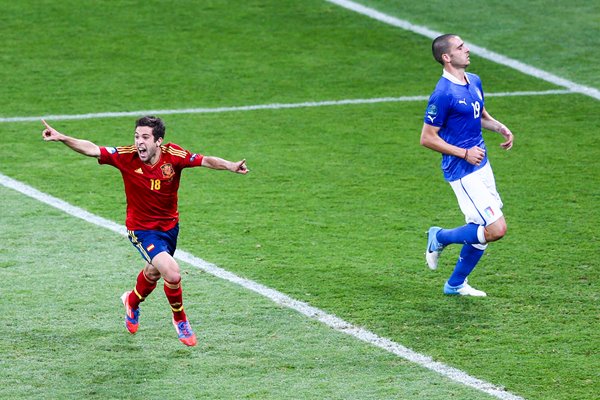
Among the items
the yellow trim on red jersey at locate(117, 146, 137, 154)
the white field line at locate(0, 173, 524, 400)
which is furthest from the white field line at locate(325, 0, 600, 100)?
the yellow trim on red jersey at locate(117, 146, 137, 154)

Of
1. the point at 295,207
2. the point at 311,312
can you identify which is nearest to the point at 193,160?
the point at 311,312

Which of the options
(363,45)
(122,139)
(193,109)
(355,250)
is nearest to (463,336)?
(355,250)

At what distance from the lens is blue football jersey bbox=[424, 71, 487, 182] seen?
8.88 metres

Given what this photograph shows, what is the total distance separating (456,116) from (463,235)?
0.89m

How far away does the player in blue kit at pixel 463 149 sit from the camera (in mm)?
8867

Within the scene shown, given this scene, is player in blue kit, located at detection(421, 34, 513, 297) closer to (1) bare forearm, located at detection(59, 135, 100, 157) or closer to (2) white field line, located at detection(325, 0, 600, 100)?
(1) bare forearm, located at detection(59, 135, 100, 157)

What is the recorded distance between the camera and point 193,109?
14984 millimetres

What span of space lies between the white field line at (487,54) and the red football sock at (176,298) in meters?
9.04

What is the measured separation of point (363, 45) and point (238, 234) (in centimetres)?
763

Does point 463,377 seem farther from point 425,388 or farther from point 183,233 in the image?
point 183,233

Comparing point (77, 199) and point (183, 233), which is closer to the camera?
point (183, 233)

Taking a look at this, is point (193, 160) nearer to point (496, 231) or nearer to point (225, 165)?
point (225, 165)

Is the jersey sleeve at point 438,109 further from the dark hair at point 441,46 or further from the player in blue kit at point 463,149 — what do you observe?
the dark hair at point 441,46

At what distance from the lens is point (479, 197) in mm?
8914
